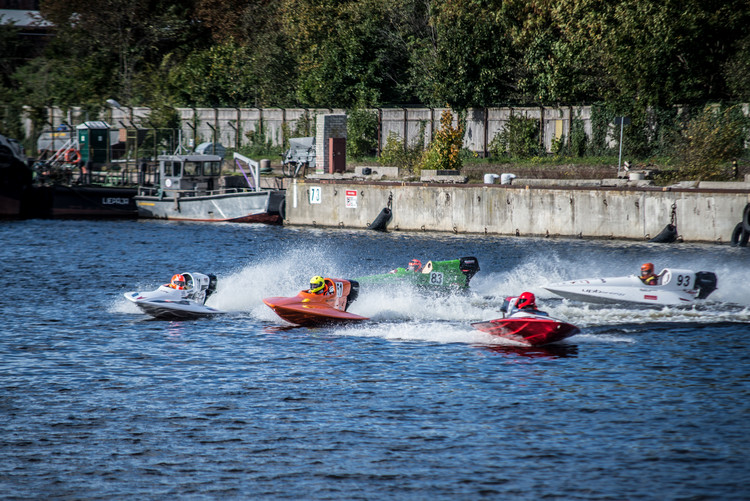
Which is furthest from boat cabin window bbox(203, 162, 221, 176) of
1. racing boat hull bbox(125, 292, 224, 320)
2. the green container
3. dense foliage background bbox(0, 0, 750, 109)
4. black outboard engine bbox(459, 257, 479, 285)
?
black outboard engine bbox(459, 257, 479, 285)

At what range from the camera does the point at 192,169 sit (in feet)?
177

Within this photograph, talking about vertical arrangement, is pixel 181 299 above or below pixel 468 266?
below

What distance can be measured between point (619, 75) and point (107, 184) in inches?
1344

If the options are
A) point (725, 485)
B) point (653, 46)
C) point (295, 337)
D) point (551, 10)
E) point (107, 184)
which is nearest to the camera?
point (725, 485)

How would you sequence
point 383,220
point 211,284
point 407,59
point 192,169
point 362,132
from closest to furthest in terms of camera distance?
point 211,284
point 383,220
point 192,169
point 362,132
point 407,59

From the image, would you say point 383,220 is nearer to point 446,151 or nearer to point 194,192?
point 446,151

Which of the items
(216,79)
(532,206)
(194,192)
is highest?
(216,79)

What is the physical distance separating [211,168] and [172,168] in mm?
2359

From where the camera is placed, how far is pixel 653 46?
159ft

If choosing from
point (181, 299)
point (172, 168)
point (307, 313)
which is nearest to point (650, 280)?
point (307, 313)

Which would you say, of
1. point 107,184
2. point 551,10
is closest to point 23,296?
point 107,184

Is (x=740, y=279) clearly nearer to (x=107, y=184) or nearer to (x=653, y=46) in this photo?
(x=653, y=46)

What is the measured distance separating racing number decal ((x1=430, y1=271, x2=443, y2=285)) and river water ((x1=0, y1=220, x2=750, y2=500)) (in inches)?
17.6

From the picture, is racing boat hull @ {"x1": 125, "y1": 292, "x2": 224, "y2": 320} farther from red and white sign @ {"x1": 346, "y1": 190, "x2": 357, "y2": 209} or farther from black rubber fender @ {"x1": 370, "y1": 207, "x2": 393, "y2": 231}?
red and white sign @ {"x1": 346, "y1": 190, "x2": 357, "y2": 209}
